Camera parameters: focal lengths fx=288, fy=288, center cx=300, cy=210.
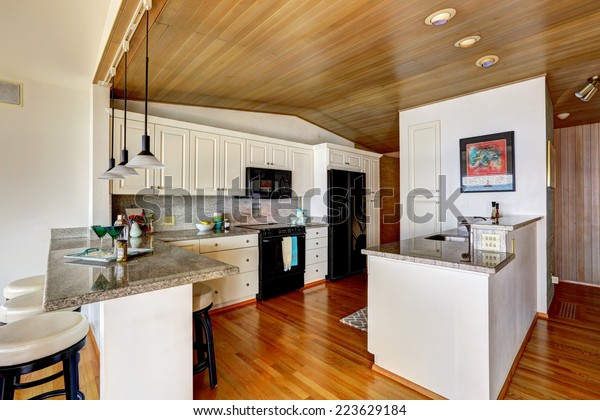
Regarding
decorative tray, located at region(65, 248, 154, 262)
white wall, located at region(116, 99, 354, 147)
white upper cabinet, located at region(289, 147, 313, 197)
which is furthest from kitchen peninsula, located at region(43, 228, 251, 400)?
white upper cabinet, located at region(289, 147, 313, 197)

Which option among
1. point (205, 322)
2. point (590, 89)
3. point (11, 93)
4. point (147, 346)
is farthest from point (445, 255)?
point (11, 93)

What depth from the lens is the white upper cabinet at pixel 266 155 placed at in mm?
3871

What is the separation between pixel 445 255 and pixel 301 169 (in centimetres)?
297

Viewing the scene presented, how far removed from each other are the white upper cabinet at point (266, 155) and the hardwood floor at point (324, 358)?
187 centimetres

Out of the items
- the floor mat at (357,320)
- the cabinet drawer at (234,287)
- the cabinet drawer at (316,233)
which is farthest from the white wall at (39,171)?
the floor mat at (357,320)

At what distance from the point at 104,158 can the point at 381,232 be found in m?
4.91

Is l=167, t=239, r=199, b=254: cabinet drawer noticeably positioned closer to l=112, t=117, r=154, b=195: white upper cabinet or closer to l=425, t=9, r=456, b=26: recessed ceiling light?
l=112, t=117, r=154, b=195: white upper cabinet

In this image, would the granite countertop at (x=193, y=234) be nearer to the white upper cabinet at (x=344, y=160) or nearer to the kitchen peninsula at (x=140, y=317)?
the kitchen peninsula at (x=140, y=317)

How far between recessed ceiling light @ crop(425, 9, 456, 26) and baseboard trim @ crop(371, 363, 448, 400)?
101 inches

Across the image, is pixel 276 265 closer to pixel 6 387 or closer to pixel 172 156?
pixel 172 156

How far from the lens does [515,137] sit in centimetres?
327

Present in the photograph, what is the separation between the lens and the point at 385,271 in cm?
204

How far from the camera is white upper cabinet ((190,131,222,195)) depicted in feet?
11.0
